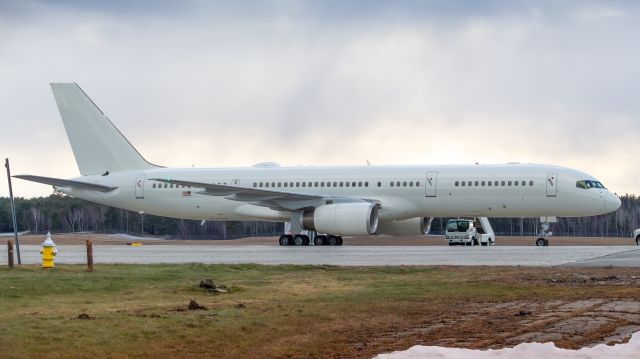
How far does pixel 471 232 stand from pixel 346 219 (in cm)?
1575

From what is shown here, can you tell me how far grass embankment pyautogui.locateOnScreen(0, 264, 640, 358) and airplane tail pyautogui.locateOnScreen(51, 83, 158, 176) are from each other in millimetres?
28900

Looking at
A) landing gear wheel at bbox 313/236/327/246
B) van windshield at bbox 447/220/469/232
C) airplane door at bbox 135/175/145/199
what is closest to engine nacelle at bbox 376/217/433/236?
landing gear wheel at bbox 313/236/327/246

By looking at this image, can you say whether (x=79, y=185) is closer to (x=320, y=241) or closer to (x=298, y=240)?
(x=298, y=240)

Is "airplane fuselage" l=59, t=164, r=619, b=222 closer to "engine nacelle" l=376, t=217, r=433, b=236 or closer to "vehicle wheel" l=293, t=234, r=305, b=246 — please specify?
"vehicle wheel" l=293, t=234, r=305, b=246

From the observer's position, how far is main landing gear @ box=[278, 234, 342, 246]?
4762cm

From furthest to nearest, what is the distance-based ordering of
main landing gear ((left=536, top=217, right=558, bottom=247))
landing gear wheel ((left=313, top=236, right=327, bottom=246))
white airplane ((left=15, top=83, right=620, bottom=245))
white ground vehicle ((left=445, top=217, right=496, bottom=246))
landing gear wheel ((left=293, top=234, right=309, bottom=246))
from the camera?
A: 1. white ground vehicle ((left=445, top=217, right=496, bottom=246))
2. landing gear wheel ((left=313, top=236, right=327, bottom=246))
3. landing gear wheel ((left=293, top=234, right=309, bottom=246))
4. main landing gear ((left=536, top=217, right=558, bottom=247))
5. white airplane ((left=15, top=83, right=620, bottom=245))

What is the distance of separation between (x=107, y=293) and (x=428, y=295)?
19.9 feet

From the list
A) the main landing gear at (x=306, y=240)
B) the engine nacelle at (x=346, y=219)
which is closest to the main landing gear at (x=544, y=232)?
the engine nacelle at (x=346, y=219)

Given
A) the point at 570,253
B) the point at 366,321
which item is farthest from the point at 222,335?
the point at 570,253

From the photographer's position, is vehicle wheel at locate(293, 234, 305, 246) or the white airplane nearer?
the white airplane

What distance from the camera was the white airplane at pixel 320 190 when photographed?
149 feet

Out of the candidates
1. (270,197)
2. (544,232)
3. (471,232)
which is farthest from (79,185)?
(544,232)

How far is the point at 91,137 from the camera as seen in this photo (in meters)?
54.1

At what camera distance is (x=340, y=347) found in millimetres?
12555
